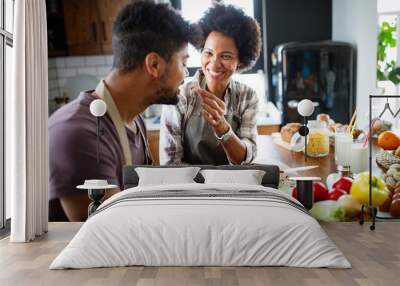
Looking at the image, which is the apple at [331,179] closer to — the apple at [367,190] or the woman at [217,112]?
the apple at [367,190]

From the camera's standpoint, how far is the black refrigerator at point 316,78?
18.7ft

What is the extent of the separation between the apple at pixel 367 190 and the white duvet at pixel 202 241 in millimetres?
1781

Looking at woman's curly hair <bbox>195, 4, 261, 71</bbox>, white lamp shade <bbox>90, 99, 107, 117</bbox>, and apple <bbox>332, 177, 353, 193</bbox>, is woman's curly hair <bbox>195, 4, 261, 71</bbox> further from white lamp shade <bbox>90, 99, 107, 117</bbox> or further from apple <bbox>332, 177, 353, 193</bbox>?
apple <bbox>332, 177, 353, 193</bbox>

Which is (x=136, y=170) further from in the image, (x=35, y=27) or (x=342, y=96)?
(x=342, y=96)

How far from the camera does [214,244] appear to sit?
12.7 ft

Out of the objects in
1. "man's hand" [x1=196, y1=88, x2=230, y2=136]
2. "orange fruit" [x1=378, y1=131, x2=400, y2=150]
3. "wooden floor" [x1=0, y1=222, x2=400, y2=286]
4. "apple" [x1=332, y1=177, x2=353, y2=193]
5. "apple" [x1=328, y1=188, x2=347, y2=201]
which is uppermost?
"man's hand" [x1=196, y1=88, x2=230, y2=136]

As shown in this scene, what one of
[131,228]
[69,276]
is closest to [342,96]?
[131,228]

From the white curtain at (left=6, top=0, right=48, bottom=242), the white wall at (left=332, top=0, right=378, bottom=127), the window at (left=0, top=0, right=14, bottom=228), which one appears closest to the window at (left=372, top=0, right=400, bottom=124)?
the white wall at (left=332, top=0, right=378, bottom=127)

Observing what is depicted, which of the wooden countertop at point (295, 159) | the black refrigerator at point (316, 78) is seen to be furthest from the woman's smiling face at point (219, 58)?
the wooden countertop at point (295, 159)

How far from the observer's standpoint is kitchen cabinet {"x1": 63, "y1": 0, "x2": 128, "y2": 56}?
5676 millimetres

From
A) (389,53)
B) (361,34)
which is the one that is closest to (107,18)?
(361,34)

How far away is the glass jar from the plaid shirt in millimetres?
518

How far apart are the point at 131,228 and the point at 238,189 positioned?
1.01 metres

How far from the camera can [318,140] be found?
564 cm
